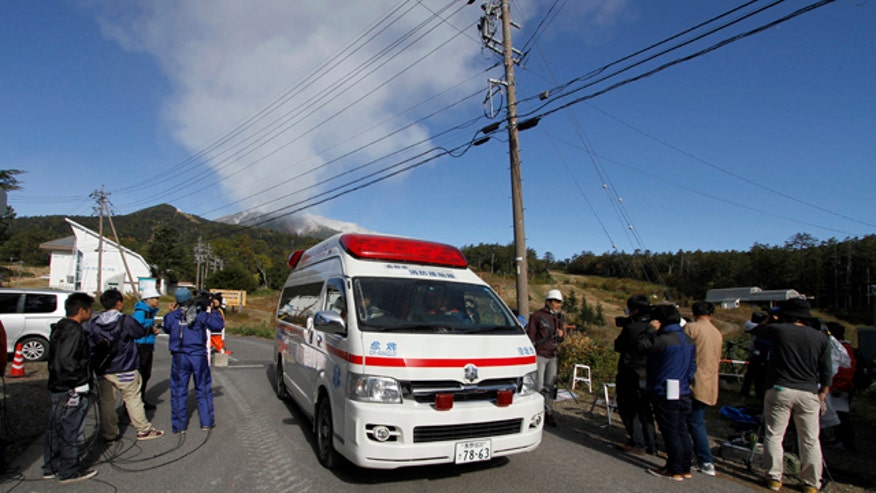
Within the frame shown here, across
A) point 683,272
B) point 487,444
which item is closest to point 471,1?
point 487,444

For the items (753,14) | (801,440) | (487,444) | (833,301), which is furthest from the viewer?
(833,301)

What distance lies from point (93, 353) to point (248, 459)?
2.04 m

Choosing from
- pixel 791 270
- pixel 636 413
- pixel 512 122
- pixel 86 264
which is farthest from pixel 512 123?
pixel 791 270

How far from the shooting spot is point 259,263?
106812mm

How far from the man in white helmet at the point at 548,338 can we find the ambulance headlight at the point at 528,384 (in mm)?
2039

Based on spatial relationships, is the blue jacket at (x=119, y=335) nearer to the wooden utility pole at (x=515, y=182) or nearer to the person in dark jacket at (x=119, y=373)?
the person in dark jacket at (x=119, y=373)

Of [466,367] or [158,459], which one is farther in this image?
[158,459]

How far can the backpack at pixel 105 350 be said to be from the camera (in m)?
4.83

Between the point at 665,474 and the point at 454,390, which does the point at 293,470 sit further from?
the point at 665,474

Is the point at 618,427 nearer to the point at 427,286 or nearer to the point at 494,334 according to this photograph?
the point at 494,334

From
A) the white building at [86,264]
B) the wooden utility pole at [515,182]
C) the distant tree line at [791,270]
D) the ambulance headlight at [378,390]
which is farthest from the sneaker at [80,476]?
the distant tree line at [791,270]

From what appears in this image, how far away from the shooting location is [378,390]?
3.72 metres

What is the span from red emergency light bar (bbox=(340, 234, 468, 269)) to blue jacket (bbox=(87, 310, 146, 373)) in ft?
8.48

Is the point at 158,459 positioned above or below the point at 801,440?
below
